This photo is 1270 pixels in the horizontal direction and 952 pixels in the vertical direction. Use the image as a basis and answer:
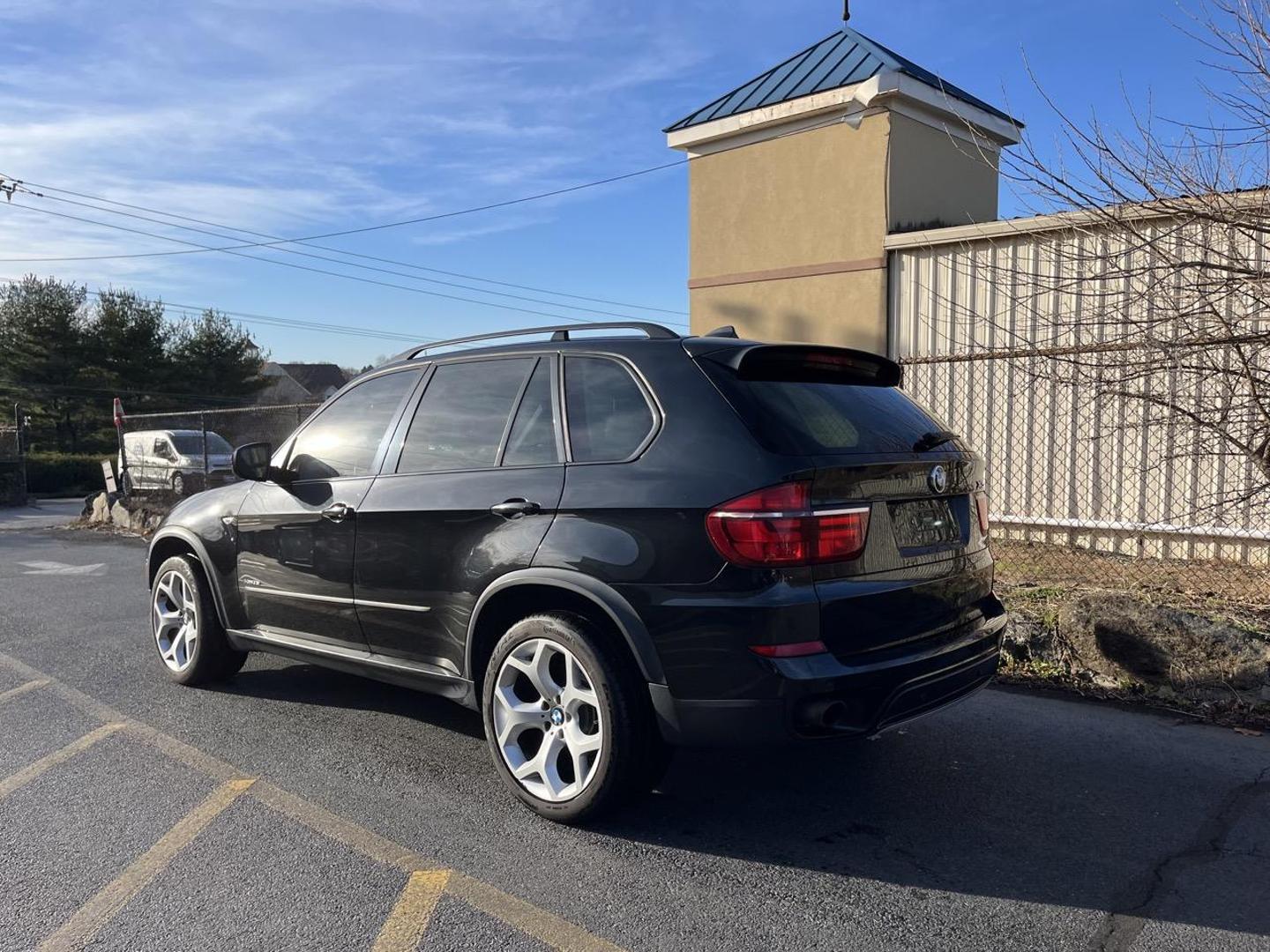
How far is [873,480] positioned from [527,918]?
5.84ft

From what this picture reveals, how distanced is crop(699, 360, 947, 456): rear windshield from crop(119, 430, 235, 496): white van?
13.4m

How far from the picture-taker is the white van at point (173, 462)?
55.4ft

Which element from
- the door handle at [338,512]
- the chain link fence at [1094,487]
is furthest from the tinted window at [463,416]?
the chain link fence at [1094,487]

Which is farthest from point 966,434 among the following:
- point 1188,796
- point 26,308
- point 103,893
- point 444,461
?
point 26,308

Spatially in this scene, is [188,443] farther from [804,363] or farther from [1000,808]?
[1000,808]

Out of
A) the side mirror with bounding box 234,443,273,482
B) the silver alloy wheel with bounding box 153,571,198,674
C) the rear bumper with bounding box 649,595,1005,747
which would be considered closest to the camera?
the rear bumper with bounding box 649,595,1005,747

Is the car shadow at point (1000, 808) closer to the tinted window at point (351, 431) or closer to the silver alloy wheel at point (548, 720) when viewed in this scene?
the silver alloy wheel at point (548, 720)

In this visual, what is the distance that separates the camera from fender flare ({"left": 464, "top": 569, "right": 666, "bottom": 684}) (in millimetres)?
3281

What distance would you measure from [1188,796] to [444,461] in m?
3.26

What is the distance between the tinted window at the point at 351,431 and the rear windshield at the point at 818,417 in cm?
176

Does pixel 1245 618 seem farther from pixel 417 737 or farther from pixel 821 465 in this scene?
pixel 417 737

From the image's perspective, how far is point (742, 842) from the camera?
3406 mm

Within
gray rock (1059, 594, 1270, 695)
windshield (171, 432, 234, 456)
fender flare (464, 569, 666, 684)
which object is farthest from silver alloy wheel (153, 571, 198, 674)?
windshield (171, 432, 234, 456)

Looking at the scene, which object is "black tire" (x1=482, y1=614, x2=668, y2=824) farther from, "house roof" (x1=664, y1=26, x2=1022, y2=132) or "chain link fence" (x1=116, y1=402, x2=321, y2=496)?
"chain link fence" (x1=116, y1=402, x2=321, y2=496)
